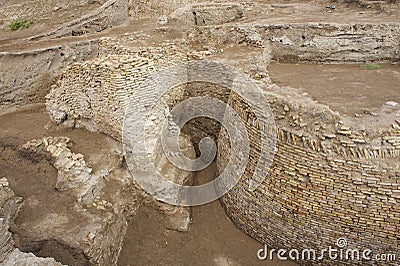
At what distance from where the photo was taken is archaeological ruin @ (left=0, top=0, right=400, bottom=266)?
5227mm

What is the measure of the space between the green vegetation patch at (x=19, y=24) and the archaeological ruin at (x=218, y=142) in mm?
3311

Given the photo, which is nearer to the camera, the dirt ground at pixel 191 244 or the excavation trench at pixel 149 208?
the excavation trench at pixel 149 208

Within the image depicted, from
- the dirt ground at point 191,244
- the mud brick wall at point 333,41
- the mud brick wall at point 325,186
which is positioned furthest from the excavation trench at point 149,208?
the mud brick wall at point 333,41

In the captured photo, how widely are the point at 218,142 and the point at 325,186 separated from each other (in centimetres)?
269

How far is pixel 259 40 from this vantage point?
9008 millimetres

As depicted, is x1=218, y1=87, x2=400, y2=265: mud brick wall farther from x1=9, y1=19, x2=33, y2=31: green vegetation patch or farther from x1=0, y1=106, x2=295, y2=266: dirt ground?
x1=9, y1=19, x2=33, y2=31: green vegetation patch

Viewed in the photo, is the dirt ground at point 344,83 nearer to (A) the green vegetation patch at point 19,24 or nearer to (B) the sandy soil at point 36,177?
(B) the sandy soil at point 36,177

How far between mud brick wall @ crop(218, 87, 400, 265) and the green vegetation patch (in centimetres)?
1096

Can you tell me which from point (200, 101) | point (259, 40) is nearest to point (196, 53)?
point (200, 101)

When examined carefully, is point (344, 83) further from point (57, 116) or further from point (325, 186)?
point (57, 116)

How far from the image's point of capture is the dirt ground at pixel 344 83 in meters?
6.39

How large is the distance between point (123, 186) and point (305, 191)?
3.39 metres

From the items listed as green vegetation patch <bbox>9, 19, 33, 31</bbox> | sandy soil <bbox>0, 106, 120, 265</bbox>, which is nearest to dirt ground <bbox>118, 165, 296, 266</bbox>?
sandy soil <bbox>0, 106, 120, 265</bbox>

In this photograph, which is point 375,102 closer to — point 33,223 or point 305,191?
point 305,191
